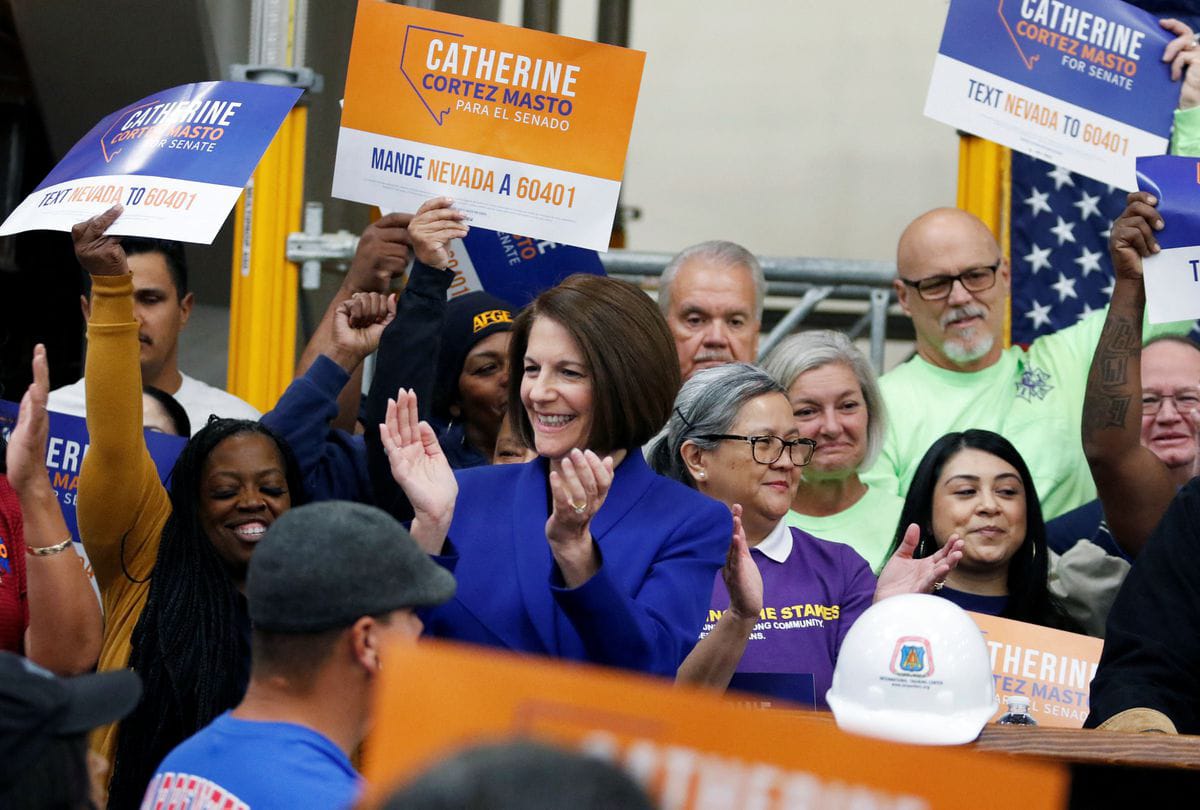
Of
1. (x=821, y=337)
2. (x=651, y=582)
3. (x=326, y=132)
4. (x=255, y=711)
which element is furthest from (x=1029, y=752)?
(x=326, y=132)

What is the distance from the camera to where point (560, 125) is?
4.43 meters

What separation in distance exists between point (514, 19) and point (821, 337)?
649 cm

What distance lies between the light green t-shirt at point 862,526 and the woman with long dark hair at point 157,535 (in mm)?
1371

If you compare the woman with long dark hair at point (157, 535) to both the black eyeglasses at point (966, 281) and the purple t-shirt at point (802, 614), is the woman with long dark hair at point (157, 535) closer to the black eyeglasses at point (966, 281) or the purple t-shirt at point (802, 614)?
the purple t-shirt at point (802, 614)

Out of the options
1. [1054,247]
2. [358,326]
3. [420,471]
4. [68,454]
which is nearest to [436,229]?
[358,326]

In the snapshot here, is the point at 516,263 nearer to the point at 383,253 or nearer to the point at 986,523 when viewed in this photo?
the point at 383,253

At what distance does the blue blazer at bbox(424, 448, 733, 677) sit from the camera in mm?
3090

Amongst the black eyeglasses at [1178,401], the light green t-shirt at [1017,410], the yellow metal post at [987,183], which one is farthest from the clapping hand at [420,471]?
the yellow metal post at [987,183]

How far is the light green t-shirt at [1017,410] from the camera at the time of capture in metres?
4.91

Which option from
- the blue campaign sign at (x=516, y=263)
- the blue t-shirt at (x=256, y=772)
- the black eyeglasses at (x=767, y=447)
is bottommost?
the blue t-shirt at (x=256, y=772)

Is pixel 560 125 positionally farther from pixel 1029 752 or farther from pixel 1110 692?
pixel 1029 752

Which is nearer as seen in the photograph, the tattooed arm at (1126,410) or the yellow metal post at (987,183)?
the tattooed arm at (1126,410)

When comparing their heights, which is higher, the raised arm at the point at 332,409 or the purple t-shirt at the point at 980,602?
the raised arm at the point at 332,409

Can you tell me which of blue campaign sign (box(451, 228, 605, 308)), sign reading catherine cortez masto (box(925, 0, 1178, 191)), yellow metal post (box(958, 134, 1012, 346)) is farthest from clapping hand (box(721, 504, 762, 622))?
yellow metal post (box(958, 134, 1012, 346))
